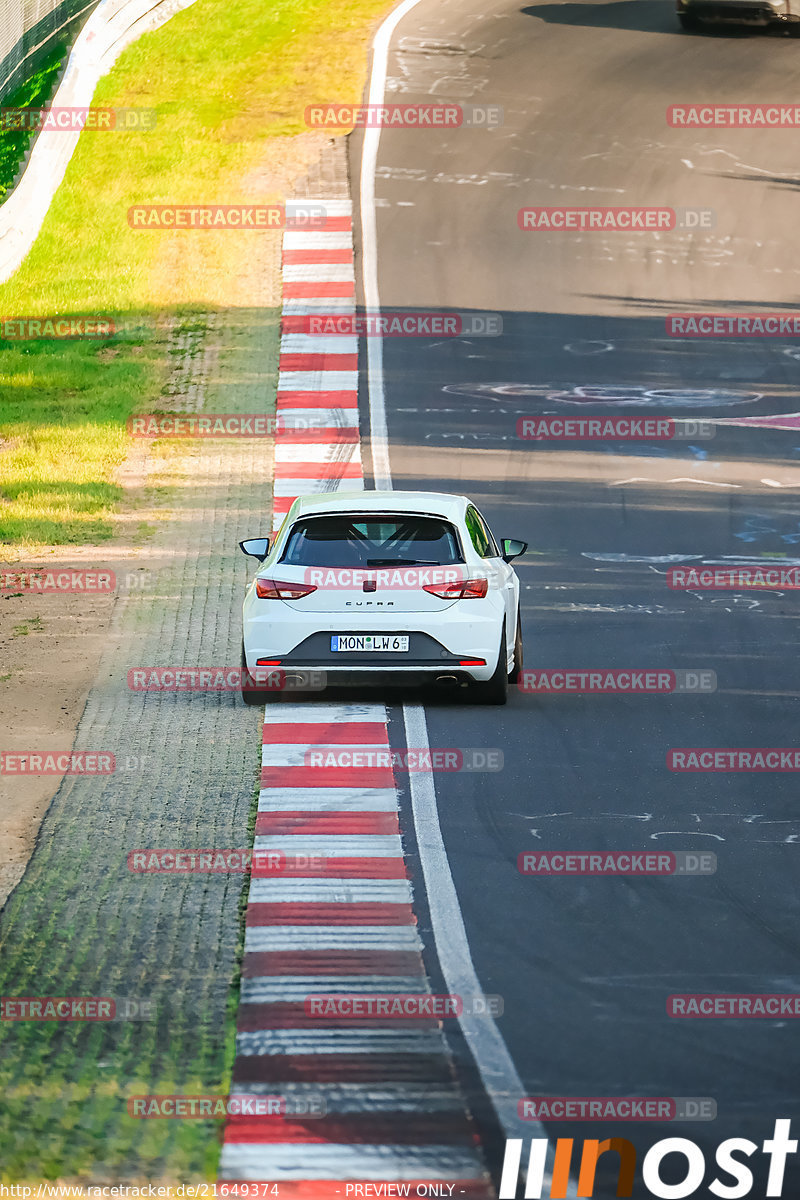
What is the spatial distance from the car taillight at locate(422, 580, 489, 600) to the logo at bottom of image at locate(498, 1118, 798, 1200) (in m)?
6.93

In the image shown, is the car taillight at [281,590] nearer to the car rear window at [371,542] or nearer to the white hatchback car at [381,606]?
the white hatchback car at [381,606]

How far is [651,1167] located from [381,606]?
7139mm

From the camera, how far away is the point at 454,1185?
6297mm

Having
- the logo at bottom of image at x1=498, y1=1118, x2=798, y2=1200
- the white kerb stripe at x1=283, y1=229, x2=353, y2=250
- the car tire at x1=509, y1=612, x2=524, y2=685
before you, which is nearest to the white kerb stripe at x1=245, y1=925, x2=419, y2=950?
the logo at bottom of image at x1=498, y1=1118, x2=798, y2=1200

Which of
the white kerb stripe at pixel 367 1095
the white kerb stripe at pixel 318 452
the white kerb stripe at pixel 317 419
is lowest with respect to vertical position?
the white kerb stripe at pixel 317 419

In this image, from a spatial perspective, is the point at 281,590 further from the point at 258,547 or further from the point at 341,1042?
the point at 341,1042

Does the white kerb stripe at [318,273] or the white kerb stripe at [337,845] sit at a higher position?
the white kerb stripe at [337,845]

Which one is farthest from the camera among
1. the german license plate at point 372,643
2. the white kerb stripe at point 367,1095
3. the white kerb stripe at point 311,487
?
the white kerb stripe at point 311,487

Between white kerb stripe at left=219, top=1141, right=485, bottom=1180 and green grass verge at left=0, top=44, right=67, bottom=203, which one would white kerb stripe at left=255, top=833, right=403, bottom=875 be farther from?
green grass verge at left=0, top=44, right=67, bottom=203

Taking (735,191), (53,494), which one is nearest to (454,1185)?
(53,494)

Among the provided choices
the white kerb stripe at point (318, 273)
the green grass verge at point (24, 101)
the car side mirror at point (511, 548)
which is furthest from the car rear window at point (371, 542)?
the green grass verge at point (24, 101)

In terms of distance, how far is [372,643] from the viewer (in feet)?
43.2

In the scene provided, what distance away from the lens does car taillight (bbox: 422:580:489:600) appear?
1324cm

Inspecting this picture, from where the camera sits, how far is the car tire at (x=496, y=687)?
1338cm
